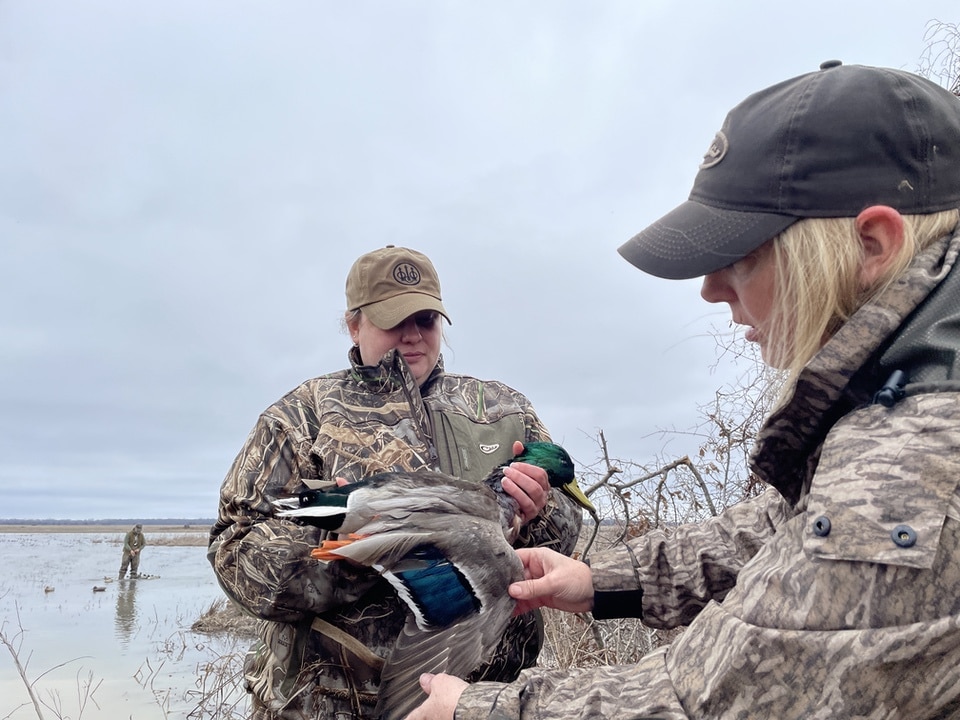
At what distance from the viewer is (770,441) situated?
70.2 inches

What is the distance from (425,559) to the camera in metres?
2.88

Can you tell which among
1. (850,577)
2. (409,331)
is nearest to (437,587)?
(409,331)

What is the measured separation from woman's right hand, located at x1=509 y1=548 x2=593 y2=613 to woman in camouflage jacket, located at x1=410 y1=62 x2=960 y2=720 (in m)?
0.81

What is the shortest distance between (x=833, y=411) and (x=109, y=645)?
16517mm

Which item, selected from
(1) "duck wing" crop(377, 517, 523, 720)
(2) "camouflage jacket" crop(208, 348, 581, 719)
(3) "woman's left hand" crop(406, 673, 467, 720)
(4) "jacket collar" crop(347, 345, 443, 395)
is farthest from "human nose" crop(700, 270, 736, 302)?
(4) "jacket collar" crop(347, 345, 443, 395)

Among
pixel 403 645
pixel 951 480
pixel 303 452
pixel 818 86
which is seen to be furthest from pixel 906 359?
pixel 303 452

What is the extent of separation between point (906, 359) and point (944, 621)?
0.52 meters

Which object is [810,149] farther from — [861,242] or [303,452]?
[303,452]

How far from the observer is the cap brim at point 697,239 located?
71.9 inches

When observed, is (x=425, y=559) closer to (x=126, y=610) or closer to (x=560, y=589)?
(x=560, y=589)

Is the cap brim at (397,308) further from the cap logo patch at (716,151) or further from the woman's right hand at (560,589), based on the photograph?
the cap logo patch at (716,151)

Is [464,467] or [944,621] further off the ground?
[464,467]

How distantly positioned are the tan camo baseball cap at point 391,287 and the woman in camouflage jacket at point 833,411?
1.68 meters

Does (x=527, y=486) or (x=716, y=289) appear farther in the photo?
(x=527, y=486)
